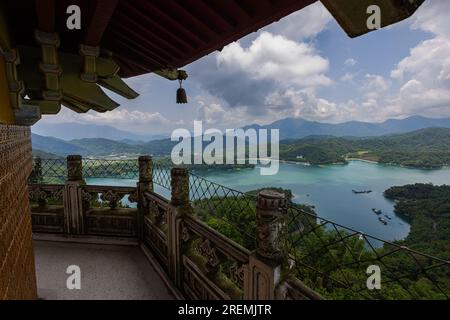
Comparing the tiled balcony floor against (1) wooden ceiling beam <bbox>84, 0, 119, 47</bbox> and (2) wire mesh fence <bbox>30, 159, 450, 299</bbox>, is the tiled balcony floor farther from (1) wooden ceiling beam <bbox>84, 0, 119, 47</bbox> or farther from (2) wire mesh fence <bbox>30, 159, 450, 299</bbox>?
(1) wooden ceiling beam <bbox>84, 0, 119, 47</bbox>

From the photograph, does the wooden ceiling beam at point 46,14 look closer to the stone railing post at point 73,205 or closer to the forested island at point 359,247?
the forested island at point 359,247

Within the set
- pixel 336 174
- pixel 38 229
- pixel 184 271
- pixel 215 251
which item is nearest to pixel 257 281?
pixel 215 251

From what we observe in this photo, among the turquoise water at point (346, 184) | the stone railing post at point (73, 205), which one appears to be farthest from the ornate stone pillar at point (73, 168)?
the turquoise water at point (346, 184)

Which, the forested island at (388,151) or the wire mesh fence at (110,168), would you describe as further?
the forested island at (388,151)

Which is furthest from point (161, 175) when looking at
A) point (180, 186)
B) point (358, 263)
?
point (358, 263)

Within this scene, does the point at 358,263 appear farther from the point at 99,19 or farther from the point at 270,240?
the point at 99,19

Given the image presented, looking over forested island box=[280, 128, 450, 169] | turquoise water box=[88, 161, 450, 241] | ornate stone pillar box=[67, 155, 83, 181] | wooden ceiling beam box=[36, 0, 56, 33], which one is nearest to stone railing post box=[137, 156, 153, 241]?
ornate stone pillar box=[67, 155, 83, 181]

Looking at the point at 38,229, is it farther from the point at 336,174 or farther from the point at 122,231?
the point at 336,174
